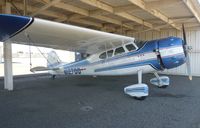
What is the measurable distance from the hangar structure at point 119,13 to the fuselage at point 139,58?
1.54 m

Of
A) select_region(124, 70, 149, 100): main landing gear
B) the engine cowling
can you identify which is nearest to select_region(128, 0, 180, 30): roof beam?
the engine cowling

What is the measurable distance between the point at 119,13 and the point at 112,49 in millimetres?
1718

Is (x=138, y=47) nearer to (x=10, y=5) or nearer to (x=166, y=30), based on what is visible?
(x=10, y=5)

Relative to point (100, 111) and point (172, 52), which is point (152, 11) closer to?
point (172, 52)

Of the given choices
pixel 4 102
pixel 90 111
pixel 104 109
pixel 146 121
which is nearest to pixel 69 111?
pixel 90 111

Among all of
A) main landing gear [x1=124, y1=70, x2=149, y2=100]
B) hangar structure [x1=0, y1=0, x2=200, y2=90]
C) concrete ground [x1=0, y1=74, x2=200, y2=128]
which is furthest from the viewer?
hangar structure [x1=0, y1=0, x2=200, y2=90]

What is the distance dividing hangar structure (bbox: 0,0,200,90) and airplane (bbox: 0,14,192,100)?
1.09 metres

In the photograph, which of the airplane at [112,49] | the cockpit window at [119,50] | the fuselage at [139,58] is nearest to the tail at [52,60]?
the airplane at [112,49]

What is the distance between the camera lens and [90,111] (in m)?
5.04

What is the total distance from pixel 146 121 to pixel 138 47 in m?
3.46

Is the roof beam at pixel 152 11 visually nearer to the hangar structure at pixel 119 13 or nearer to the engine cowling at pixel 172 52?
the hangar structure at pixel 119 13

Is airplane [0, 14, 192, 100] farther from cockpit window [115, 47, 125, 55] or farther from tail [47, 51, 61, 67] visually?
tail [47, 51, 61, 67]

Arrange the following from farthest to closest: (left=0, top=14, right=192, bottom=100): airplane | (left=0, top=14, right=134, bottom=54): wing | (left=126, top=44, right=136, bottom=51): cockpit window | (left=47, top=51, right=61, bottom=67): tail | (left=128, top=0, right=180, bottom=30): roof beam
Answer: (left=47, top=51, right=61, bottom=67): tail, (left=126, top=44, right=136, bottom=51): cockpit window, (left=128, top=0, right=180, bottom=30): roof beam, (left=0, top=14, right=192, bottom=100): airplane, (left=0, top=14, right=134, bottom=54): wing

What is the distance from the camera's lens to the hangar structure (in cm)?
741
